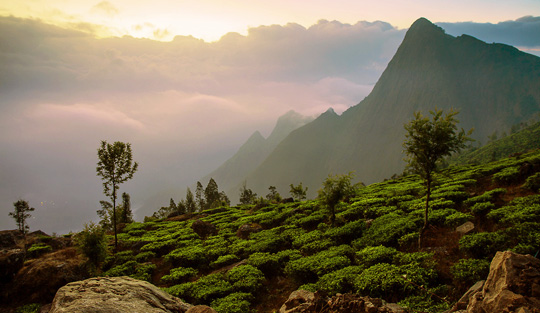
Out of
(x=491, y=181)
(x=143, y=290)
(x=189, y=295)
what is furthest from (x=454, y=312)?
(x=491, y=181)

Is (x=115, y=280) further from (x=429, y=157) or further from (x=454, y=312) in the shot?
(x=429, y=157)

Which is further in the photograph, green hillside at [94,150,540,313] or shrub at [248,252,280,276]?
shrub at [248,252,280,276]

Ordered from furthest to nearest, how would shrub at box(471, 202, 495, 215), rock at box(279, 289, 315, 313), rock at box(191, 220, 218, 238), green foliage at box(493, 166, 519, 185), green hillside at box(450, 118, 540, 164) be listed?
green hillside at box(450, 118, 540, 164)
rock at box(191, 220, 218, 238)
green foliage at box(493, 166, 519, 185)
shrub at box(471, 202, 495, 215)
rock at box(279, 289, 315, 313)

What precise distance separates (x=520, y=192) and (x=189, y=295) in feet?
94.3

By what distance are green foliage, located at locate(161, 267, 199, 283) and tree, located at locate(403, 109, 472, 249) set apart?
18.0m

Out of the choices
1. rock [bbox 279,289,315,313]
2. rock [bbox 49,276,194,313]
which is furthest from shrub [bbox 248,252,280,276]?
rock [bbox 49,276,194,313]

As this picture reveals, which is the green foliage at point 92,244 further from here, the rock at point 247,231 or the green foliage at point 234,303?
the rock at point 247,231

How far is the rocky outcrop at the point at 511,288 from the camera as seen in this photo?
25.2ft

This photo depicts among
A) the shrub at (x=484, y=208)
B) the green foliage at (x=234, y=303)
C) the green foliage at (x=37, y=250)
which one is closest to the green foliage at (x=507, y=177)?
the shrub at (x=484, y=208)

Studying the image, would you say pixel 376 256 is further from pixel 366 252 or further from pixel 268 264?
pixel 268 264

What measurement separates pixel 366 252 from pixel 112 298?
1505 cm

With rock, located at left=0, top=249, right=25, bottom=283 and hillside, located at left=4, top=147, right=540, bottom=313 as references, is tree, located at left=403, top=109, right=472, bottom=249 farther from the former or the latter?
rock, located at left=0, top=249, right=25, bottom=283

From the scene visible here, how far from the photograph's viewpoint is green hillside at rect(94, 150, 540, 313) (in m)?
13.6

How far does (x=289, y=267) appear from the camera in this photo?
1884 cm
